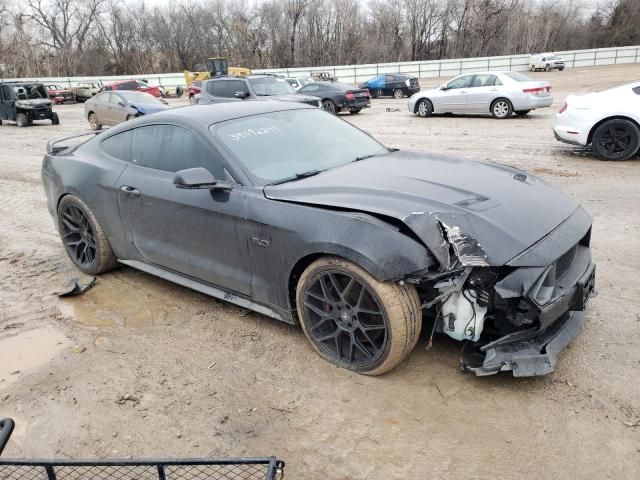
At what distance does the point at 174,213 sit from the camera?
3.85m

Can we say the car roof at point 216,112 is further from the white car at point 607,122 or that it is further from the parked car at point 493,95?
the parked car at point 493,95

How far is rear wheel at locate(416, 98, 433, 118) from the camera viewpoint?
1730 cm

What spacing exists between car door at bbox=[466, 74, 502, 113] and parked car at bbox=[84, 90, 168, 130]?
9709 millimetres

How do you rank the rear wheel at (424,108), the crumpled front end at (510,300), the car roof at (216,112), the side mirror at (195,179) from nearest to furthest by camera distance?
the crumpled front end at (510,300), the side mirror at (195,179), the car roof at (216,112), the rear wheel at (424,108)

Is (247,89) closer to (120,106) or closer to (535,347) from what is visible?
(120,106)

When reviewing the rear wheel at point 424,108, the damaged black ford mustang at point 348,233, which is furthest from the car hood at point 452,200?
the rear wheel at point 424,108

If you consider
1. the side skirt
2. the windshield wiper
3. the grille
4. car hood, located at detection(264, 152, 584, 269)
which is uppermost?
the windshield wiper

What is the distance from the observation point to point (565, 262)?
123 inches

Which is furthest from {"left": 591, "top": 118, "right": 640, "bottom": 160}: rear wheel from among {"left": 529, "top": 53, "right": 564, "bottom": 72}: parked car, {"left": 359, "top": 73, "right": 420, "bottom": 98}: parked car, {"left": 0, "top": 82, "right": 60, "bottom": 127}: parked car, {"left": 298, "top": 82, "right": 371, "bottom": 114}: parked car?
{"left": 529, "top": 53, "right": 564, "bottom": 72}: parked car

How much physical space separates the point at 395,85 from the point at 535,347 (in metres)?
25.7

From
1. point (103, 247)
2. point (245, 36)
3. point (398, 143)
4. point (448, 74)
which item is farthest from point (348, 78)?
point (103, 247)

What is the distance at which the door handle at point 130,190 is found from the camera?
13.5 ft

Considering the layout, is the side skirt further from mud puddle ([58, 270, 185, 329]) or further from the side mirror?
the side mirror

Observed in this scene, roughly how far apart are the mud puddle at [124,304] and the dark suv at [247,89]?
10.9m
